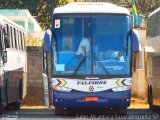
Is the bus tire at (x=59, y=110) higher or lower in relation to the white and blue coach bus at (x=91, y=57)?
lower

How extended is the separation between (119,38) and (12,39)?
5133 mm

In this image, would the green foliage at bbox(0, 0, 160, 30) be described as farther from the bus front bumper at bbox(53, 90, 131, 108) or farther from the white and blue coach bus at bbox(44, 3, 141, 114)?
the bus front bumper at bbox(53, 90, 131, 108)

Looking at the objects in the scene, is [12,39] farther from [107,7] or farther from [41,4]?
[41,4]

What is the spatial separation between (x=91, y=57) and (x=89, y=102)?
1.49 metres

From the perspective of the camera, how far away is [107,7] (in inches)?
895

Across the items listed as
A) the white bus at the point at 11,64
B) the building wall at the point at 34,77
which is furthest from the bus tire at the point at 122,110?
the building wall at the point at 34,77

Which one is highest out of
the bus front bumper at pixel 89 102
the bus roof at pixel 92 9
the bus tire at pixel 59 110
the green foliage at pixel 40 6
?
the green foliage at pixel 40 6

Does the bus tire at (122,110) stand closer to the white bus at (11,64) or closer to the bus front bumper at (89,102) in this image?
the bus front bumper at (89,102)

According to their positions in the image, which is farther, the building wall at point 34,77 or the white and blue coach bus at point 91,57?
the building wall at point 34,77

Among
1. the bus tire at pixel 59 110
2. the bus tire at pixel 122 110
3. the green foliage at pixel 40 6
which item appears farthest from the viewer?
the green foliage at pixel 40 6

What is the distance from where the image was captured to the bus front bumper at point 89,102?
21.6 m

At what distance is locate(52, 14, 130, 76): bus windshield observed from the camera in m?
21.8

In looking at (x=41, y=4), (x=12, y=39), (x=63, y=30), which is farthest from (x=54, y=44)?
(x=41, y=4)

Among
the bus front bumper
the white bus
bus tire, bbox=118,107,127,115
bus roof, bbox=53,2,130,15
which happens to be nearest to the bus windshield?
bus roof, bbox=53,2,130,15
